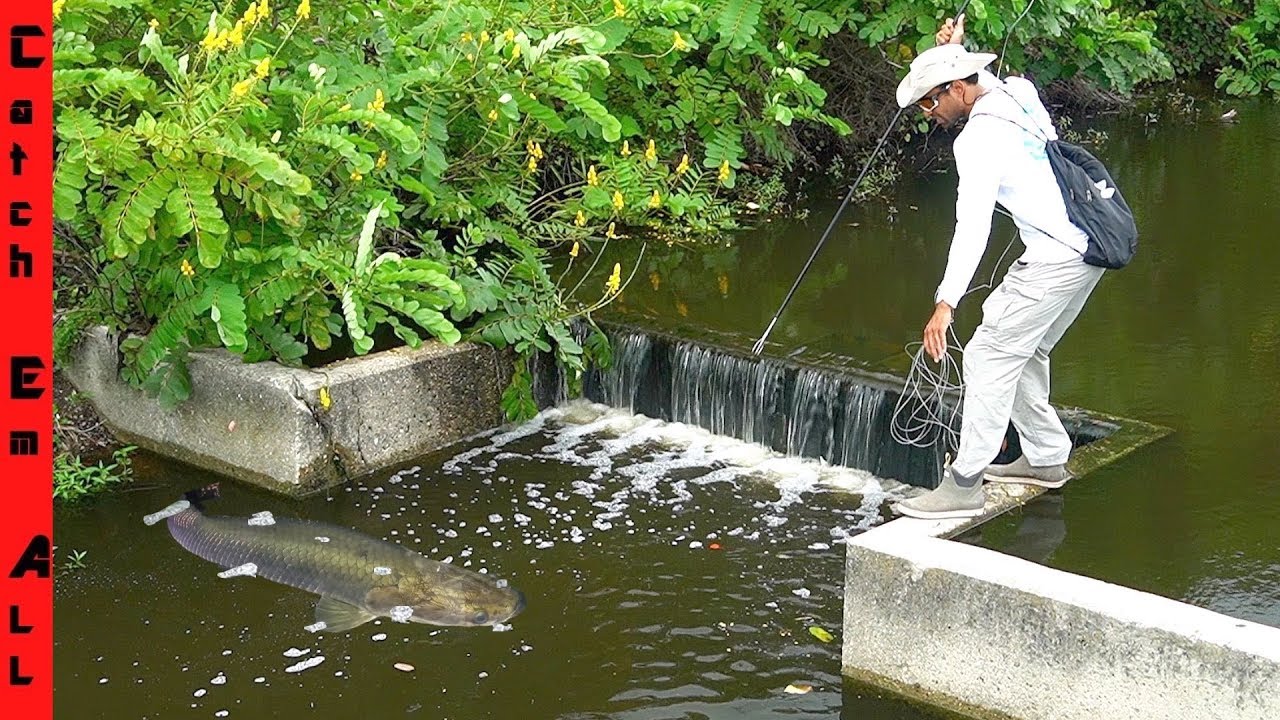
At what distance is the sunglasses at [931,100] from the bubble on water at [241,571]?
3.87 meters

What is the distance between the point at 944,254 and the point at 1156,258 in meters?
1.53

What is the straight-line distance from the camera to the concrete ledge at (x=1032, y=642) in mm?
5297

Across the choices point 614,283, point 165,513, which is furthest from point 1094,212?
point 165,513

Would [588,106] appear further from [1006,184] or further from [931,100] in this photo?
[1006,184]

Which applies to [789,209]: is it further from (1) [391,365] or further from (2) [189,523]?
(2) [189,523]

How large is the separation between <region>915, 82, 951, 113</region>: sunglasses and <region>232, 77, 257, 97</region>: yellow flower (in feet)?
11.0

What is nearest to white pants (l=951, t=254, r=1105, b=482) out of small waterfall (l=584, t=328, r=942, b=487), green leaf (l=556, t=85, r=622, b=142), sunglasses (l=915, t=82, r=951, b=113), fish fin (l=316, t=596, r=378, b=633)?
sunglasses (l=915, t=82, r=951, b=113)

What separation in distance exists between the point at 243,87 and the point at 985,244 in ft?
12.2

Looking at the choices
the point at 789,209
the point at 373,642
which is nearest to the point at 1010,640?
the point at 373,642

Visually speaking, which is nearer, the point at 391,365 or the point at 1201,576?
the point at 1201,576

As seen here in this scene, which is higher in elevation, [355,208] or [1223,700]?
[355,208]

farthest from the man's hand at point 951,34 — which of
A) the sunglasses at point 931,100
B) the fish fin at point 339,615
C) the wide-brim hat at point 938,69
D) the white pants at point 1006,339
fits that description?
the fish fin at point 339,615

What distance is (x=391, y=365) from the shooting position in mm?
9094

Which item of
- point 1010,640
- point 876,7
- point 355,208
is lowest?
point 1010,640
